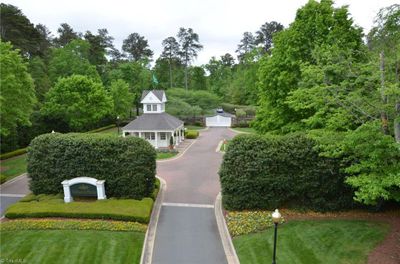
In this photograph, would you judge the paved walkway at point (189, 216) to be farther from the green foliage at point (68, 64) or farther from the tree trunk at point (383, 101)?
the green foliage at point (68, 64)

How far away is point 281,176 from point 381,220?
4.89 metres

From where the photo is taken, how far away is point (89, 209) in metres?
15.1

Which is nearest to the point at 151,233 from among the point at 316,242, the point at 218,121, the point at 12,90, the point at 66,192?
the point at 66,192

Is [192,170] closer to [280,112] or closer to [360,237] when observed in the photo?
[280,112]

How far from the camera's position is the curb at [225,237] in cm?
1204

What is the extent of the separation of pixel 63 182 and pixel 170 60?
56.2 metres

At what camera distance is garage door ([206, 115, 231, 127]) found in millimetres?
54625

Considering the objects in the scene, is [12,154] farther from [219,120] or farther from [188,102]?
[219,120]

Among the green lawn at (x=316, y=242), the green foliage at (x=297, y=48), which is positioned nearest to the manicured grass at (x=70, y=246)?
the green lawn at (x=316, y=242)

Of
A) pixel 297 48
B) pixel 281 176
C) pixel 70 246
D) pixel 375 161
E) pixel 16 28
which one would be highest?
pixel 16 28

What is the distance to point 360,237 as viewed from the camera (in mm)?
12500

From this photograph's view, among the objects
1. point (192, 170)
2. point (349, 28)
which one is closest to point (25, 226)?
point (192, 170)

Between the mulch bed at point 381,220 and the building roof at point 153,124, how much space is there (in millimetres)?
20029

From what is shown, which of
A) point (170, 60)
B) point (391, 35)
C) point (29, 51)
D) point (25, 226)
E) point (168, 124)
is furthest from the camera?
point (170, 60)
